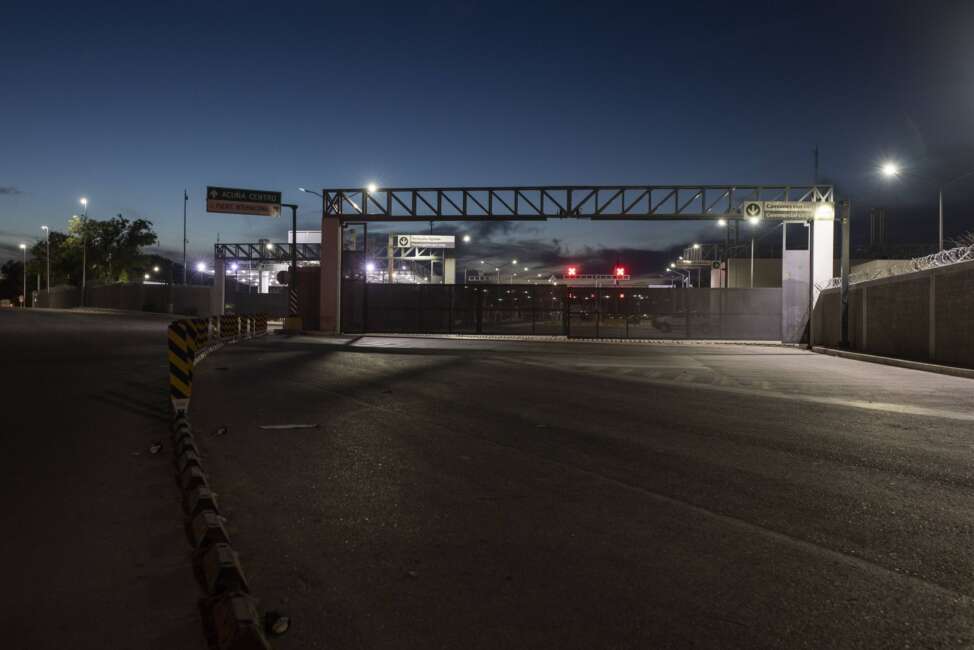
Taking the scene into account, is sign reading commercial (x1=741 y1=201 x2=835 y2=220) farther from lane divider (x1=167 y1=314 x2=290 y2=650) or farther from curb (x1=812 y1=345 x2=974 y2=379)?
lane divider (x1=167 y1=314 x2=290 y2=650)

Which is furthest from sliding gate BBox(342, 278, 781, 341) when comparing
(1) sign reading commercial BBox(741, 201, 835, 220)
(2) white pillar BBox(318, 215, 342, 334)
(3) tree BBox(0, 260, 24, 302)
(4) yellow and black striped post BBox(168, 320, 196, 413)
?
(3) tree BBox(0, 260, 24, 302)

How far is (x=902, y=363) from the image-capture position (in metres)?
20.6

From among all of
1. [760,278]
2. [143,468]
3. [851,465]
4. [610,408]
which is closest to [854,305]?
[610,408]

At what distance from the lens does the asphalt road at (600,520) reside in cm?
354

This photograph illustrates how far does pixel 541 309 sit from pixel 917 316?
21.1 meters

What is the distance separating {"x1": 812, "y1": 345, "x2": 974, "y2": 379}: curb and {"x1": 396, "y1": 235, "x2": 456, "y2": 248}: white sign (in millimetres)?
42863

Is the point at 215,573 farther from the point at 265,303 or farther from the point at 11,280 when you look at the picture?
the point at 11,280

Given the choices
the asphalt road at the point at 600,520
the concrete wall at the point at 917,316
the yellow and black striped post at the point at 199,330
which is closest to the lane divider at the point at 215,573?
the asphalt road at the point at 600,520

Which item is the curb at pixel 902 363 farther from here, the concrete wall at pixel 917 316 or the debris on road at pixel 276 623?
the debris on road at pixel 276 623

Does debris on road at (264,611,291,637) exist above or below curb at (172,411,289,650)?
below

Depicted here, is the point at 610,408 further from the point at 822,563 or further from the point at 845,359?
the point at 845,359

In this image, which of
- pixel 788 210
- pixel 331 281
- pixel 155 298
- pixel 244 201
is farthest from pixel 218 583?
pixel 155 298

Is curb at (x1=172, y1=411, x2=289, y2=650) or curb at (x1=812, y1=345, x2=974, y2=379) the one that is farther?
curb at (x1=812, y1=345, x2=974, y2=379)

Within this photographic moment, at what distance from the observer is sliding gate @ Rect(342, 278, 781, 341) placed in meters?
38.3
